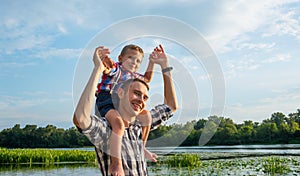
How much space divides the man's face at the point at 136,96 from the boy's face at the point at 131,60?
0.40 meters

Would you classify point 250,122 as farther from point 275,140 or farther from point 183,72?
point 183,72

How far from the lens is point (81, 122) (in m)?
1.40

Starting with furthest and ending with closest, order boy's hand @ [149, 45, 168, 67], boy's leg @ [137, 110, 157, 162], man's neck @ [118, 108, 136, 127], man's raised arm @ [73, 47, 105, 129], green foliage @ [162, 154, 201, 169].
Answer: green foliage @ [162, 154, 201, 169]
boy's hand @ [149, 45, 168, 67]
boy's leg @ [137, 110, 157, 162]
man's neck @ [118, 108, 136, 127]
man's raised arm @ [73, 47, 105, 129]

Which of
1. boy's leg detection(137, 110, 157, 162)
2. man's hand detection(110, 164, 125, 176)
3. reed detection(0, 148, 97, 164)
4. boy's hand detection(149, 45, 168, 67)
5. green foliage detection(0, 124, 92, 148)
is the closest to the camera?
man's hand detection(110, 164, 125, 176)

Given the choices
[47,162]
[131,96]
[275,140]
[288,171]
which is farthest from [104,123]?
[275,140]

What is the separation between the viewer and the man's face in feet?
5.09

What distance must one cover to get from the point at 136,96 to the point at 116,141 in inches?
8.3

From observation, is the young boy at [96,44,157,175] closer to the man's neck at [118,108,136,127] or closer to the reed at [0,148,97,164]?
the man's neck at [118,108,136,127]

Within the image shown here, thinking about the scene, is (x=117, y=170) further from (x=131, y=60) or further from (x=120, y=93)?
(x=131, y=60)

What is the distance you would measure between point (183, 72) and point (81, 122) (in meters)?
0.69

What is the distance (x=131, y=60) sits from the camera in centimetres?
199

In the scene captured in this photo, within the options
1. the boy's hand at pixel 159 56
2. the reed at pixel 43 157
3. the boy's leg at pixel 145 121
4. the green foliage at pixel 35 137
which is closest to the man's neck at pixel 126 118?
the boy's leg at pixel 145 121

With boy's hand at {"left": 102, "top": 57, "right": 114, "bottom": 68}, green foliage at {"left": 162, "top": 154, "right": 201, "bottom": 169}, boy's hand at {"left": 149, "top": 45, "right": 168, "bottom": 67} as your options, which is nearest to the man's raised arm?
boy's hand at {"left": 102, "top": 57, "right": 114, "bottom": 68}

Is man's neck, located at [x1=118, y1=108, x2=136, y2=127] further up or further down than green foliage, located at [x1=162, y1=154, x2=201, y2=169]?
further up
